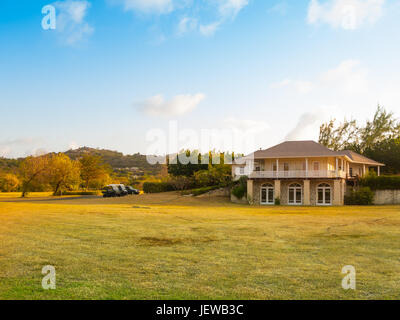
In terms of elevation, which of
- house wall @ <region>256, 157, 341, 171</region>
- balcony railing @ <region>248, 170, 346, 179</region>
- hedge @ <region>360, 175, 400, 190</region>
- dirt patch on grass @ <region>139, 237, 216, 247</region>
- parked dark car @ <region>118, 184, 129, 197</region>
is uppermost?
house wall @ <region>256, 157, 341, 171</region>

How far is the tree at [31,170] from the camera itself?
47.8m

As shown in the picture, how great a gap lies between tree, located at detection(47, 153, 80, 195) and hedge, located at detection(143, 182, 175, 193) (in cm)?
972

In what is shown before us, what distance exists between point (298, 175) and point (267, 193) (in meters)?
3.85

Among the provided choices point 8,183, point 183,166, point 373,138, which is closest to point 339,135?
point 373,138

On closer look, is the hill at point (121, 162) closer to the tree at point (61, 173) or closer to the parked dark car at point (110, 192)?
the tree at point (61, 173)

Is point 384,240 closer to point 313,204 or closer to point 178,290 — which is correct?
point 178,290

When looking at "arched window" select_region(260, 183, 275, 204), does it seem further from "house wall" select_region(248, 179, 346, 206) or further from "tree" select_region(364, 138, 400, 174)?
"tree" select_region(364, 138, 400, 174)

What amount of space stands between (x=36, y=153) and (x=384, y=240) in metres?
47.0

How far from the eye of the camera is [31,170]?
157 feet

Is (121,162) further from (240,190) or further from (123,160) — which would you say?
(240,190)

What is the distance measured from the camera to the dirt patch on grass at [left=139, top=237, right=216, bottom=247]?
11.0m

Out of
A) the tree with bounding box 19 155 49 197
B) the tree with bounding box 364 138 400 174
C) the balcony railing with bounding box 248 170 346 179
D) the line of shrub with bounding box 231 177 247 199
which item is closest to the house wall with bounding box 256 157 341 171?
the balcony railing with bounding box 248 170 346 179

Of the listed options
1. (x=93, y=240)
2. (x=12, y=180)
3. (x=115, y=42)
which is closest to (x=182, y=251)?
(x=93, y=240)

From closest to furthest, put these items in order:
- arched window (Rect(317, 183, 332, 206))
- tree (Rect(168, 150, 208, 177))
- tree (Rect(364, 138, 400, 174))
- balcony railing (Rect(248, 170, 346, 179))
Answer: balcony railing (Rect(248, 170, 346, 179))
arched window (Rect(317, 183, 332, 206))
tree (Rect(364, 138, 400, 174))
tree (Rect(168, 150, 208, 177))
